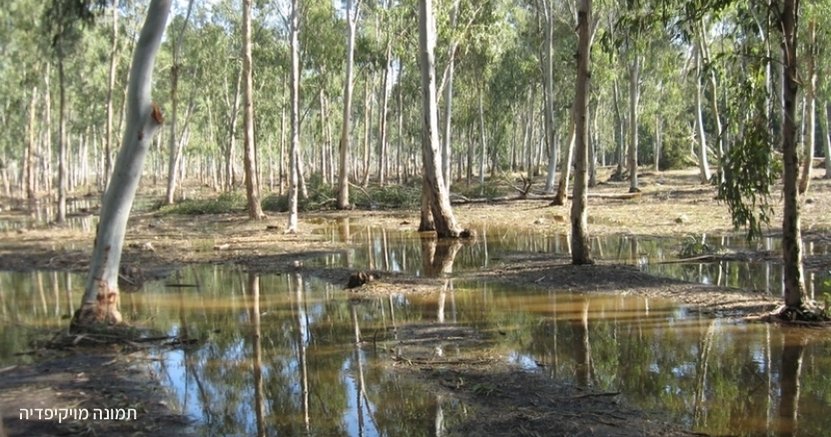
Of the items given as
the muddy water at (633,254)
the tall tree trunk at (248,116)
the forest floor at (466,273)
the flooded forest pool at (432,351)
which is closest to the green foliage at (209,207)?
the forest floor at (466,273)

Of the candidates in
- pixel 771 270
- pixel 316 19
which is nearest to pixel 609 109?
pixel 316 19

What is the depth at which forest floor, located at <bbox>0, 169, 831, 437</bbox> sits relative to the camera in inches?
225

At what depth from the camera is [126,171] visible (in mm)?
8516

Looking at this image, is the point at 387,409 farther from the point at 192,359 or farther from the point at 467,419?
the point at 192,359

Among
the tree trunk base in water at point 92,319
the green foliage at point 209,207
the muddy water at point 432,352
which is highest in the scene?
the green foliage at point 209,207

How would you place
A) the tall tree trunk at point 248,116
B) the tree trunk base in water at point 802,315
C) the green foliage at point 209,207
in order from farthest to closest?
the green foliage at point 209,207, the tall tree trunk at point 248,116, the tree trunk base in water at point 802,315

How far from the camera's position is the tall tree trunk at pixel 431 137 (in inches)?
695

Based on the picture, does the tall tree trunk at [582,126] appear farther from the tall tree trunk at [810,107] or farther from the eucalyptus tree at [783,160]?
the tall tree trunk at [810,107]

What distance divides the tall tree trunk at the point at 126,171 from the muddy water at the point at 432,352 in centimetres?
107

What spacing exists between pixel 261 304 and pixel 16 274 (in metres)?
7.22

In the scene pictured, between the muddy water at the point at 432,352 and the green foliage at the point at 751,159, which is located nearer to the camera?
the muddy water at the point at 432,352

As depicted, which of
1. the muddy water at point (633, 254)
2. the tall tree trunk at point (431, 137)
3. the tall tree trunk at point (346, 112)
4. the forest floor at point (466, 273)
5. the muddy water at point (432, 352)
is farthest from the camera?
the tall tree trunk at point (346, 112)

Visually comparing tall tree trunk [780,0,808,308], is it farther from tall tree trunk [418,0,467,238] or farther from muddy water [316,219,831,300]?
tall tree trunk [418,0,467,238]

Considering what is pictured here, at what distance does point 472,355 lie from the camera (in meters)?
7.59
